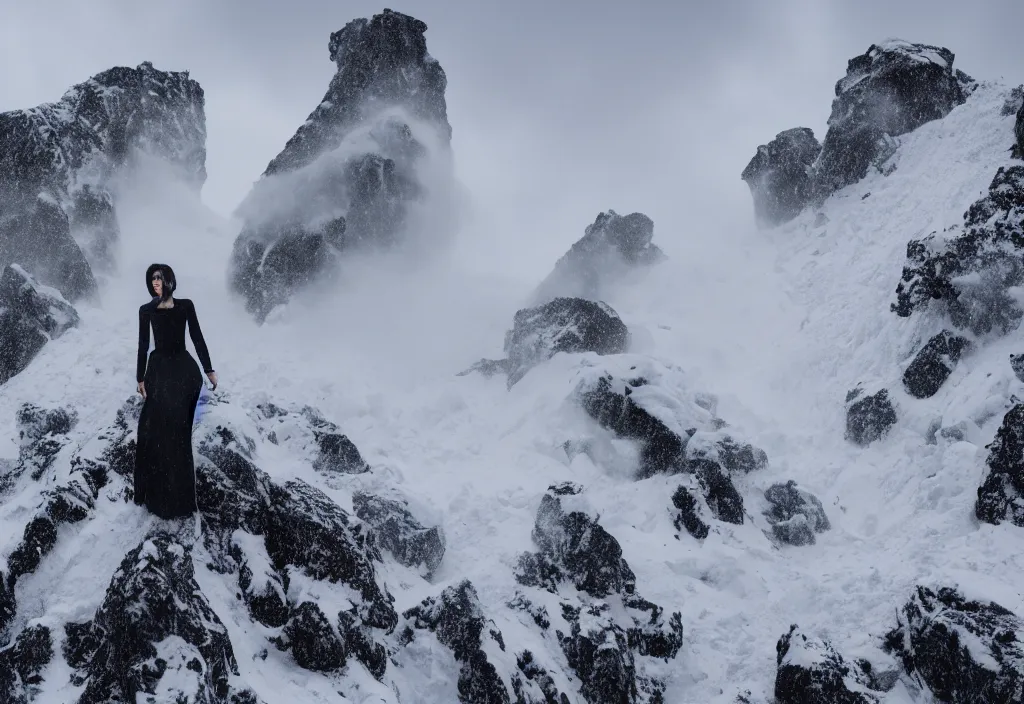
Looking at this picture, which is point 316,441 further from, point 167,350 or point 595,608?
point 167,350

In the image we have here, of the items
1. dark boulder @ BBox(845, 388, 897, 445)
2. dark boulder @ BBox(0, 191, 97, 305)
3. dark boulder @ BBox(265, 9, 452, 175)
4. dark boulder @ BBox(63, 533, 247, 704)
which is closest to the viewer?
dark boulder @ BBox(63, 533, 247, 704)

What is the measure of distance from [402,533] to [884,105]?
3129 centimetres

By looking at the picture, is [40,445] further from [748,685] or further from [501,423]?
[748,685]

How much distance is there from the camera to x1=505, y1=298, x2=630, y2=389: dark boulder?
77.3 feet

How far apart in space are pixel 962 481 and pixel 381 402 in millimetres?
15792

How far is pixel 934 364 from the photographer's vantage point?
17922 mm

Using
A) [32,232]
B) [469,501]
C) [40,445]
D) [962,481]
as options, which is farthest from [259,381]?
[962,481]

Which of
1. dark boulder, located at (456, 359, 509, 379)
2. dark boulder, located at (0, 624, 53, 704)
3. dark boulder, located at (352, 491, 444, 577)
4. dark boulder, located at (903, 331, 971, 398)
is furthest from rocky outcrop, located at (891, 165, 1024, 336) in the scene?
dark boulder, located at (0, 624, 53, 704)

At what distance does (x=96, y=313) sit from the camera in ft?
84.1

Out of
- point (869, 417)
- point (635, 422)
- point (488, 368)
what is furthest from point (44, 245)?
point (869, 417)

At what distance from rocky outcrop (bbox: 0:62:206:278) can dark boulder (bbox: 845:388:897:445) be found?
28.5m

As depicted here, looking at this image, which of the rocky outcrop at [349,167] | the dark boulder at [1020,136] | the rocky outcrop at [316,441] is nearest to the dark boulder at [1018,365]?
the dark boulder at [1020,136]

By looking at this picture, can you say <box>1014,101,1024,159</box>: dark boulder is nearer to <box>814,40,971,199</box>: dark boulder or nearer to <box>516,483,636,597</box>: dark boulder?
<box>814,40,971,199</box>: dark boulder

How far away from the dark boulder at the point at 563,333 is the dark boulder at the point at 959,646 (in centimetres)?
1350
